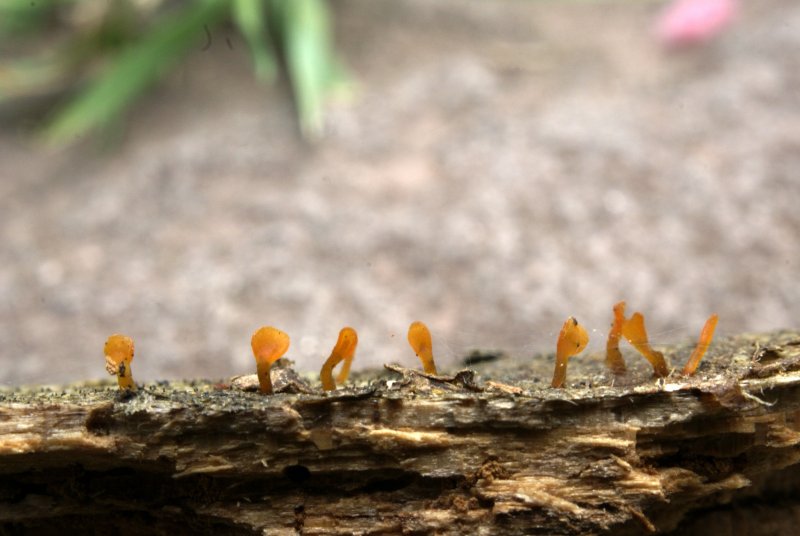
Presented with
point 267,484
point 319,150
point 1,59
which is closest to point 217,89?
point 319,150

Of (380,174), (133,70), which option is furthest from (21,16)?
(380,174)

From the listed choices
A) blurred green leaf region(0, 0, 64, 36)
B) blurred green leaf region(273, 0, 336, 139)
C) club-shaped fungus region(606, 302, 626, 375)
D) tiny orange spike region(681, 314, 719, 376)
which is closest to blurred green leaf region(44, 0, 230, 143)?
blurred green leaf region(273, 0, 336, 139)

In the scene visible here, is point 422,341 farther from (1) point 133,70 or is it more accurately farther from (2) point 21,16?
(2) point 21,16

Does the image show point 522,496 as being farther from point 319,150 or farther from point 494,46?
point 494,46

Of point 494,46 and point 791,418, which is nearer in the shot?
point 791,418

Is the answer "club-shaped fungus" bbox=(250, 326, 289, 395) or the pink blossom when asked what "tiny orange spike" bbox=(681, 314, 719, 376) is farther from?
the pink blossom
